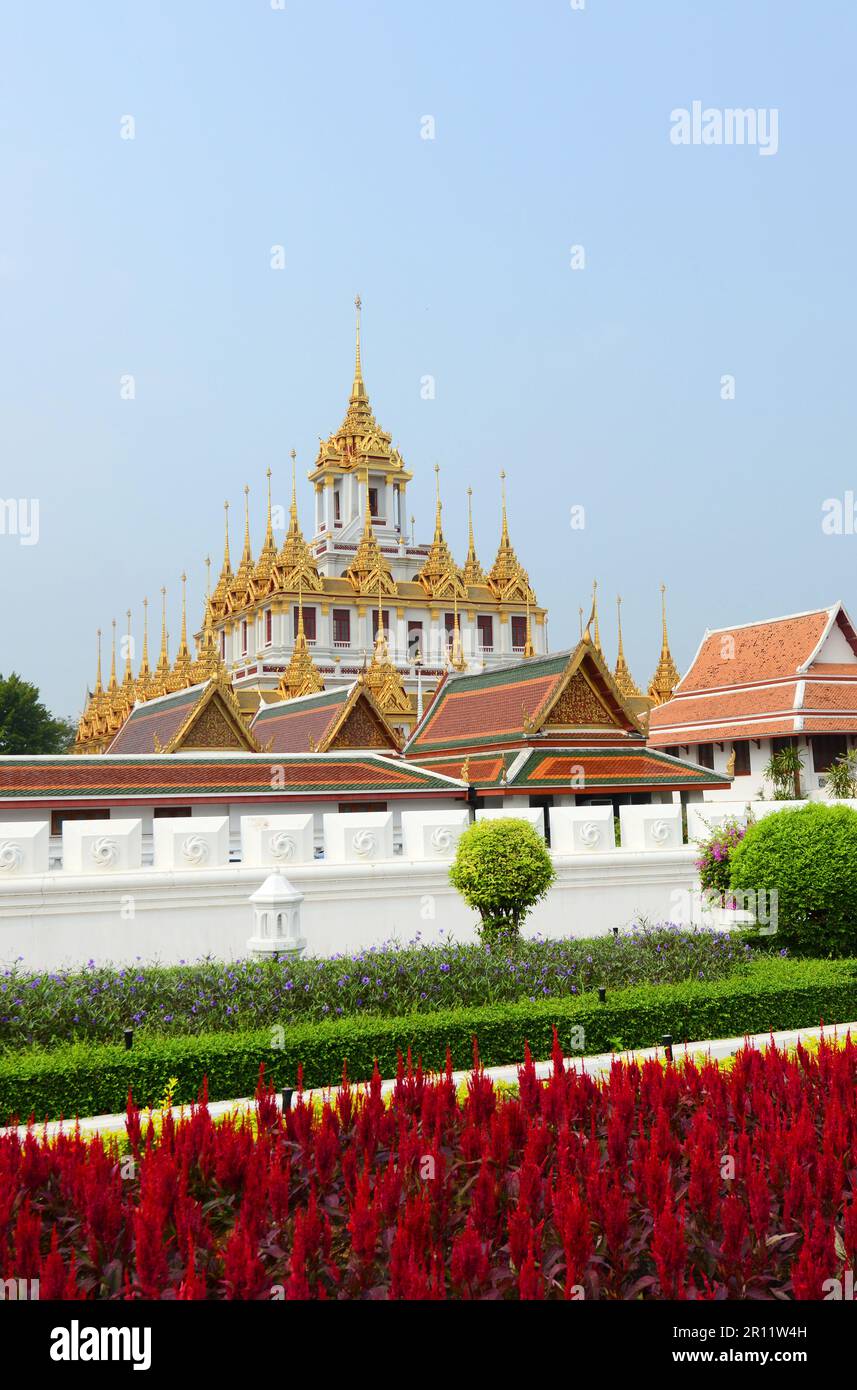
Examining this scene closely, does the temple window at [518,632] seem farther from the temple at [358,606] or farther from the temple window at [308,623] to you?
the temple window at [308,623]

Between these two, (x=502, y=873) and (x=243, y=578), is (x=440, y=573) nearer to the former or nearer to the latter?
(x=243, y=578)

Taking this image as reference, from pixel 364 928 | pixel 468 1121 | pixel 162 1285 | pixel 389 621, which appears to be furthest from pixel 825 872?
pixel 389 621

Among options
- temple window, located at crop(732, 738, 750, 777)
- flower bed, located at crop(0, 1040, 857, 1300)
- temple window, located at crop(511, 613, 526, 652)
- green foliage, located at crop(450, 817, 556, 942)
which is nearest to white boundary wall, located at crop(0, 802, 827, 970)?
green foliage, located at crop(450, 817, 556, 942)

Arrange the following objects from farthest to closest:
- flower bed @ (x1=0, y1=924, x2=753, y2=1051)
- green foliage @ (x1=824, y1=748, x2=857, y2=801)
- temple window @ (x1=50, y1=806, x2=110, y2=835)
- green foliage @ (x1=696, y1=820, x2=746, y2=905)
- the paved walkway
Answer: green foliage @ (x1=824, y1=748, x2=857, y2=801)
temple window @ (x1=50, y1=806, x2=110, y2=835)
green foliage @ (x1=696, y1=820, x2=746, y2=905)
flower bed @ (x1=0, y1=924, x2=753, y2=1051)
the paved walkway

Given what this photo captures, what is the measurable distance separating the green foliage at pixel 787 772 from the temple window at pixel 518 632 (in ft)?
94.3

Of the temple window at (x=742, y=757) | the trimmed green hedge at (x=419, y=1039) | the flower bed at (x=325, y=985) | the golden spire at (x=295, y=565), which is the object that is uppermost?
the golden spire at (x=295, y=565)

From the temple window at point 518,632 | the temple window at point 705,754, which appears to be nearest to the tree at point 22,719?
the temple window at point 518,632

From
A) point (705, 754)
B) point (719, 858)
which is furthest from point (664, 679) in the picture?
point (719, 858)

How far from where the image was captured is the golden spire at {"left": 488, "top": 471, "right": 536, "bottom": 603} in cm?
6450

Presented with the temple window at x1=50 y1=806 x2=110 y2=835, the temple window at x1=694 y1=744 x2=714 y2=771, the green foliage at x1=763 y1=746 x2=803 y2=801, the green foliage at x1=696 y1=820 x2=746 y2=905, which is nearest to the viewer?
the green foliage at x1=696 y1=820 x2=746 y2=905

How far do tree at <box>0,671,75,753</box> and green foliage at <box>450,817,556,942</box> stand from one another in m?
52.3

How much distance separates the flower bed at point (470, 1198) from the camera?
4414 mm

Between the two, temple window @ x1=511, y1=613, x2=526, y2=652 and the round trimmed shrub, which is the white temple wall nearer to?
the round trimmed shrub

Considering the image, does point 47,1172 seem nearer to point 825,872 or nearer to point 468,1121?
point 468,1121
